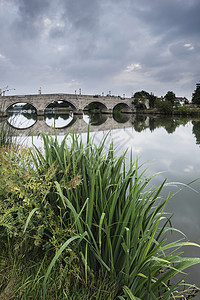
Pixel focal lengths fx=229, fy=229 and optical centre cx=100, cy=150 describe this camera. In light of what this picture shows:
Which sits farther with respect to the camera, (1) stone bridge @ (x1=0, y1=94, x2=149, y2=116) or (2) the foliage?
(1) stone bridge @ (x1=0, y1=94, x2=149, y2=116)

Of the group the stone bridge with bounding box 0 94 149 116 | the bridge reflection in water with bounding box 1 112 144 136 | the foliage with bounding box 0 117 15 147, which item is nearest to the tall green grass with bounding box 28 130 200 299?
the foliage with bounding box 0 117 15 147

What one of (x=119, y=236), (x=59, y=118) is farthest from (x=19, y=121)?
(x=119, y=236)

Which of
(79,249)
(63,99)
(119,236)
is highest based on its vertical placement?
(63,99)

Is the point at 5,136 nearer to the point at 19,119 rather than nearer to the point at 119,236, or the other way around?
the point at 119,236

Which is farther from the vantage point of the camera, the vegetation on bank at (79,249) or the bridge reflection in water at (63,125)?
the bridge reflection in water at (63,125)

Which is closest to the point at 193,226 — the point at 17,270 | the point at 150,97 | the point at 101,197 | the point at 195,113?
the point at 101,197

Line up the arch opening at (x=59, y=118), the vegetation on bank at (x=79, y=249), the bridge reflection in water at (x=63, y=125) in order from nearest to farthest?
the vegetation on bank at (x=79, y=249) < the arch opening at (x=59, y=118) < the bridge reflection in water at (x=63, y=125)

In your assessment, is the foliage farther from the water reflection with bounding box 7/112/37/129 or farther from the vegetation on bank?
the vegetation on bank

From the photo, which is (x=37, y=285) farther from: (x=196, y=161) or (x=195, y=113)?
(x=195, y=113)

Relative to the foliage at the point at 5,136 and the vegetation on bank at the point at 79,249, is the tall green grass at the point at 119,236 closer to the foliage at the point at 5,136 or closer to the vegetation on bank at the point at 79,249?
the vegetation on bank at the point at 79,249

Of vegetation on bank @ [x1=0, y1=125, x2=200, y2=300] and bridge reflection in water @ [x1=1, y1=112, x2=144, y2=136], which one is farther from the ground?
bridge reflection in water @ [x1=1, y1=112, x2=144, y2=136]

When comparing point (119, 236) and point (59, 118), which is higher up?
point (59, 118)

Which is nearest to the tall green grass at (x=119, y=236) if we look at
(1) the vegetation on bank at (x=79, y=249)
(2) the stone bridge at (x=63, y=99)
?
(1) the vegetation on bank at (x=79, y=249)

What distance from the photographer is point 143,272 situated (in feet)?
6.06
